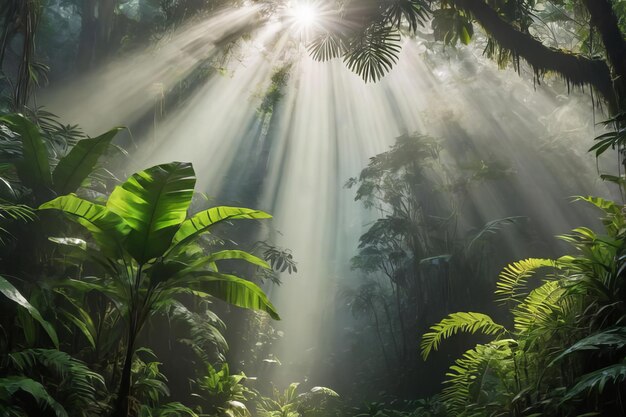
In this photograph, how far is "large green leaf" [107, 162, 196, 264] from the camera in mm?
3486

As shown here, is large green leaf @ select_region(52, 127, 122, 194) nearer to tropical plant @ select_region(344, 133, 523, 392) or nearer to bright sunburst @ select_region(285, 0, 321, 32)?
bright sunburst @ select_region(285, 0, 321, 32)

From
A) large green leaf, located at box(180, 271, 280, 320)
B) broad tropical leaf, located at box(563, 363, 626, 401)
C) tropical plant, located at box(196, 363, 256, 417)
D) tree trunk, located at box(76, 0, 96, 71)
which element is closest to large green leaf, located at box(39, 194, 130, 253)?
large green leaf, located at box(180, 271, 280, 320)

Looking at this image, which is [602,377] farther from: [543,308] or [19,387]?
[19,387]

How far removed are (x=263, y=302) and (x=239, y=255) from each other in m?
0.44

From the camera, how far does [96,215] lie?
3.48 m

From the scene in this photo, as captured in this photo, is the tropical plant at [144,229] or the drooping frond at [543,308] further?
the drooping frond at [543,308]

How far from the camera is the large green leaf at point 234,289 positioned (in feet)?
12.9

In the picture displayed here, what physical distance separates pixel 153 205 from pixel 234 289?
103cm

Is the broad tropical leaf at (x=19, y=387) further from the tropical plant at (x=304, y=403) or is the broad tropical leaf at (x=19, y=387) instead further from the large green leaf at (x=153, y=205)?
the tropical plant at (x=304, y=403)

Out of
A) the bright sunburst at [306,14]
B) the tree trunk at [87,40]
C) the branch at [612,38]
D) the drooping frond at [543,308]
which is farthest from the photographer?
the tree trunk at [87,40]

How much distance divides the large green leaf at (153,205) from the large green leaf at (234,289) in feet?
1.73

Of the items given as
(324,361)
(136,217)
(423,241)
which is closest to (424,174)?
Result: (423,241)

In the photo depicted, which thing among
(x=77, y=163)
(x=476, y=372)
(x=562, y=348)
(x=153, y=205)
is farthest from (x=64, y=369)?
(x=562, y=348)

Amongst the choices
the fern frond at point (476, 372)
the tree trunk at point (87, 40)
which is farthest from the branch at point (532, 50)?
the tree trunk at point (87, 40)
